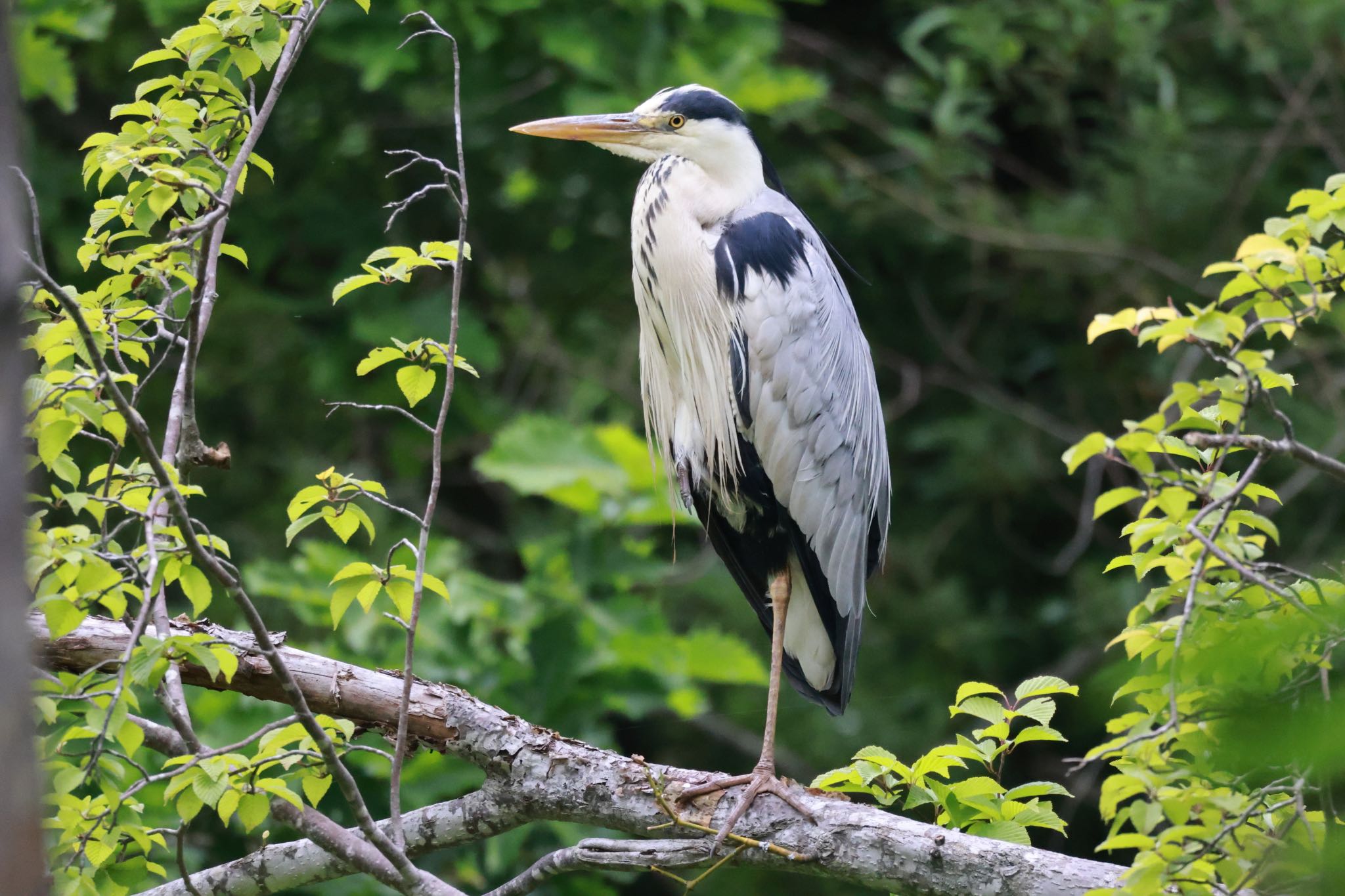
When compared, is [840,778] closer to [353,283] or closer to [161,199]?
[353,283]

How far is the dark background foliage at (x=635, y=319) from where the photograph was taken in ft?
14.7

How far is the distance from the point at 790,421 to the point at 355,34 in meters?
2.40

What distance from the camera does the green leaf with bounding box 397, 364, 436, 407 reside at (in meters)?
1.95

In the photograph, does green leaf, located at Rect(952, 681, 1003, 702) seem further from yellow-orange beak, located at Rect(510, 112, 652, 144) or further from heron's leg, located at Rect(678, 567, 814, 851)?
yellow-orange beak, located at Rect(510, 112, 652, 144)

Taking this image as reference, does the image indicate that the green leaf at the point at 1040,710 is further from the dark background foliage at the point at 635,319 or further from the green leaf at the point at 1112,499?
the dark background foliage at the point at 635,319

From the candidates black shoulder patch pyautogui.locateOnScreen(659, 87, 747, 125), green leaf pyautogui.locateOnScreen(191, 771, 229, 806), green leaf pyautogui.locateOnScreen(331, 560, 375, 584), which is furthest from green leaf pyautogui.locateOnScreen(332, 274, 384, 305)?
black shoulder patch pyautogui.locateOnScreen(659, 87, 747, 125)

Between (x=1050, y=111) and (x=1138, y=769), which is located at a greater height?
(x=1050, y=111)

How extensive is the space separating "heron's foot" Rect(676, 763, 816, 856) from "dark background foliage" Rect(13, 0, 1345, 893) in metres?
1.98

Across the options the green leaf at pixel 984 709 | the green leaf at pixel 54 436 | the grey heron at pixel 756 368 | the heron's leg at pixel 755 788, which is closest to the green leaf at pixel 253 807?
the green leaf at pixel 54 436

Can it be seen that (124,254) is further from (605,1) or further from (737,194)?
(605,1)

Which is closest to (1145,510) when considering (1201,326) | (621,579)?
(1201,326)

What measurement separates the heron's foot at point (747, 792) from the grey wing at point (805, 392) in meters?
0.76

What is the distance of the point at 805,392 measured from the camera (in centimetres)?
304

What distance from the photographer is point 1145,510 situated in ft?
5.20
